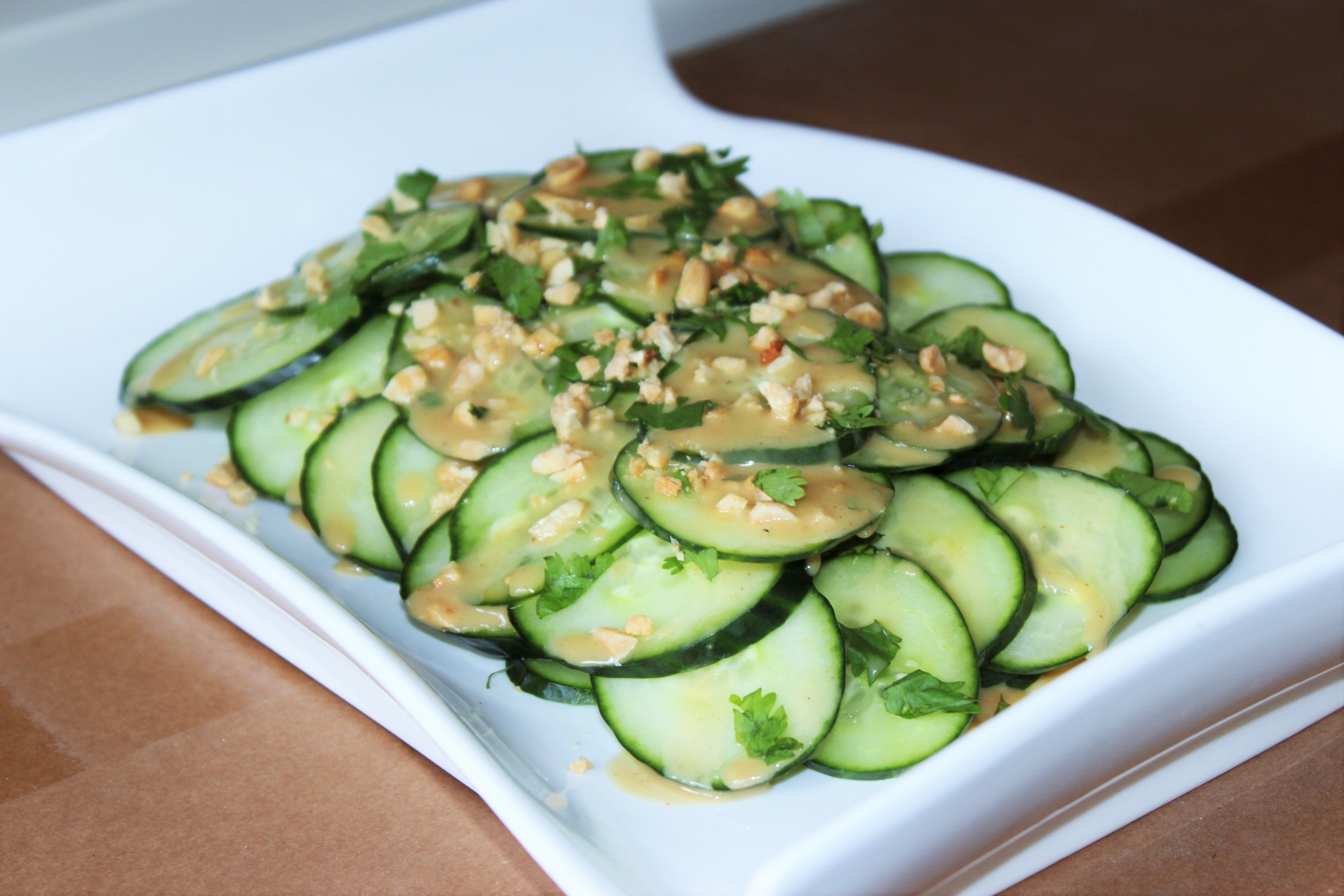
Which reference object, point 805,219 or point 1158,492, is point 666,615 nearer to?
point 1158,492

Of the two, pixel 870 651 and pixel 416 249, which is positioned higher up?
pixel 416 249

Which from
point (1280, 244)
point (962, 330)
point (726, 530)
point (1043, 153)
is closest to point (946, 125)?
point (1043, 153)

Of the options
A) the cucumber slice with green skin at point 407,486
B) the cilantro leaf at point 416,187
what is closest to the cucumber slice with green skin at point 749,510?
the cucumber slice with green skin at point 407,486

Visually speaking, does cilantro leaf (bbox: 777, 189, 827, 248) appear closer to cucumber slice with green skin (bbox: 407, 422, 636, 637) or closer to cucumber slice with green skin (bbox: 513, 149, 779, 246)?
cucumber slice with green skin (bbox: 513, 149, 779, 246)

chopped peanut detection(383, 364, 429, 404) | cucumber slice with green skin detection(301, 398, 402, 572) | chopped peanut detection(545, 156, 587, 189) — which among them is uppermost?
chopped peanut detection(545, 156, 587, 189)

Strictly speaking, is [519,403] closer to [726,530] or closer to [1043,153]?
[726,530]

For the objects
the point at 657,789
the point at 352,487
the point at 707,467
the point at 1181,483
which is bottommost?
the point at 657,789

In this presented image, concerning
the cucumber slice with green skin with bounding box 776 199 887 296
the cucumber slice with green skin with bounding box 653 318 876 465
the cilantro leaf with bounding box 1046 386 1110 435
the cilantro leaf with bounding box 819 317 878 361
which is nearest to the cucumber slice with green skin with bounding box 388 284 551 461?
the cucumber slice with green skin with bounding box 653 318 876 465

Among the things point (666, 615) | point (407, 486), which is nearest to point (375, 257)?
point (407, 486)
